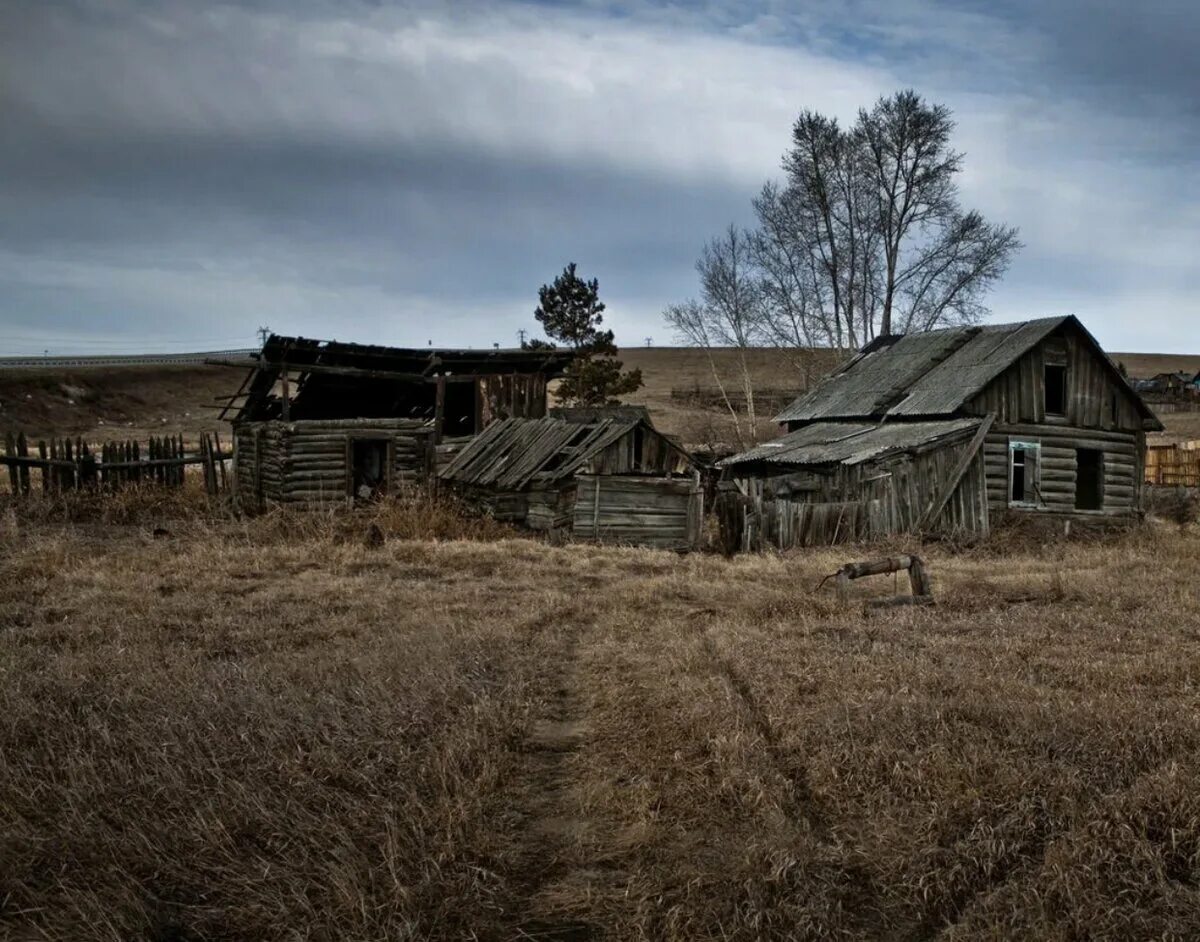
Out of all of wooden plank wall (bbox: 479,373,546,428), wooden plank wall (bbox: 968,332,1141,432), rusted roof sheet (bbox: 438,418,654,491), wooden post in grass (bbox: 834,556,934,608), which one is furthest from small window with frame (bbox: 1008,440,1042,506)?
wooden post in grass (bbox: 834,556,934,608)

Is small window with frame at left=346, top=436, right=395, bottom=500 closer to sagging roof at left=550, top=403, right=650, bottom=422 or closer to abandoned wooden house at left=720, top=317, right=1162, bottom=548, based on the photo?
sagging roof at left=550, top=403, right=650, bottom=422

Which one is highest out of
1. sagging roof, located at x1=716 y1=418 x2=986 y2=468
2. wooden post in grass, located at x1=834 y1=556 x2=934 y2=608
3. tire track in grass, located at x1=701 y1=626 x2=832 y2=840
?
sagging roof, located at x1=716 y1=418 x2=986 y2=468

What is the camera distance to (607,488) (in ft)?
61.7

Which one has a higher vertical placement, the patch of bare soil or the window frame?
the window frame

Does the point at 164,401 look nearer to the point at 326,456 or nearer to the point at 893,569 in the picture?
the point at 326,456

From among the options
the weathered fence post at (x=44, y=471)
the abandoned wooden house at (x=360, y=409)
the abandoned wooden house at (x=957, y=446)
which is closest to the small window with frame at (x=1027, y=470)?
the abandoned wooden house at (x=957, y=446)

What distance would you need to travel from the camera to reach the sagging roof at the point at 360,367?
21.6 m

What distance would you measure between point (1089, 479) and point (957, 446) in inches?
368

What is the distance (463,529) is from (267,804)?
46.1 feet

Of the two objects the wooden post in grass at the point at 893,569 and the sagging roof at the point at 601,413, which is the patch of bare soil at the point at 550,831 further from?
the sagging roof at the point at 601,413

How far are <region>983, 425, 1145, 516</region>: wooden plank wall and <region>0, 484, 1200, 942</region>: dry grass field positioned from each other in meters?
11.5

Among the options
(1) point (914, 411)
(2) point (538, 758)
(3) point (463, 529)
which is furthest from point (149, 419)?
(2) point (538, 758)

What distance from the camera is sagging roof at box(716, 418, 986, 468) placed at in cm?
1938

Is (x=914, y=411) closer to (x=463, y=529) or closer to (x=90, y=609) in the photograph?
(x=463, y=529)
